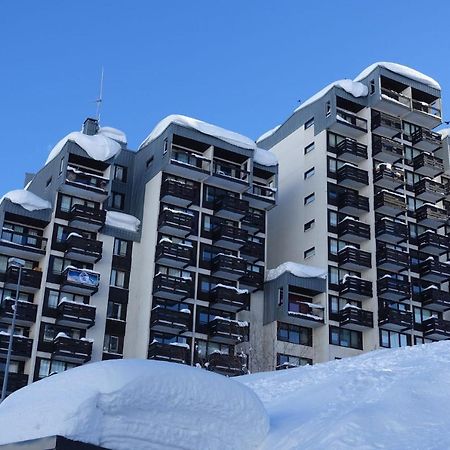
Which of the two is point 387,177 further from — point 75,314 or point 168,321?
point 75,314

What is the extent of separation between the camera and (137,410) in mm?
10109

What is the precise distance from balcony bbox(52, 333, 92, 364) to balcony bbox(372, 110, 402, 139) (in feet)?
109

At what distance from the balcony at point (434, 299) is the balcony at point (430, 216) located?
6442 millimetres

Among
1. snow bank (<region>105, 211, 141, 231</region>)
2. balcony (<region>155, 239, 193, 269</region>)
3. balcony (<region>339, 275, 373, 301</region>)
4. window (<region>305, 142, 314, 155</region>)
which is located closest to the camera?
balcony (<region>155, 239, 193, 269</region>)

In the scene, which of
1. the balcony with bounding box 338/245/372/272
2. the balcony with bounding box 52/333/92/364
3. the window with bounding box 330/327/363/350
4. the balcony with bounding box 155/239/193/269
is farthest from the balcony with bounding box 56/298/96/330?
the balcony with bounding box 338/245/372/272

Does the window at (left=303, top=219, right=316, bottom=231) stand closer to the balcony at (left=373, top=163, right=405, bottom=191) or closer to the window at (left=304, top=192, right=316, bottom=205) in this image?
the window at (left=304, top=192, right=316, bottom=205)

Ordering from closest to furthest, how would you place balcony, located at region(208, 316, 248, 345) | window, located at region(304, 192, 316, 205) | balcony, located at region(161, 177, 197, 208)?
balcony, located at region(208, 316, 248, 345) → balcony, located at region(161, 177, 197, 208) → window, located at region(304, 192, 316, 205)

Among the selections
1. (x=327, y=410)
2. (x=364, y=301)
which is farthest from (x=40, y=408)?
(x=364, y=301)

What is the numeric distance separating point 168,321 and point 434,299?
23.8 metres

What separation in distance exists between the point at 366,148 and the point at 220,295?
68.6ft

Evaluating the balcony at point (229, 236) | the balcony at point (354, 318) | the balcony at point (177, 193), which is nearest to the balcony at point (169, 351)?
the balcony at point (229, 236)

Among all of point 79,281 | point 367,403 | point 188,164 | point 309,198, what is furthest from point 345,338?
point 367,403

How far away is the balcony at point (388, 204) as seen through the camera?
68750 mm

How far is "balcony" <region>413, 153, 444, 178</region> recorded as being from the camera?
239 ft
